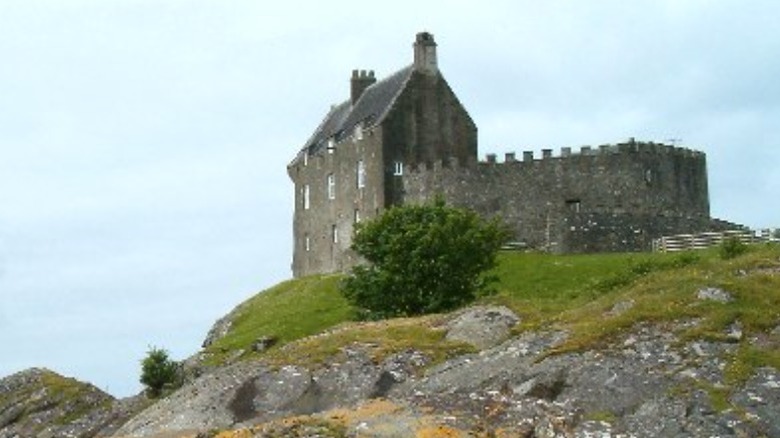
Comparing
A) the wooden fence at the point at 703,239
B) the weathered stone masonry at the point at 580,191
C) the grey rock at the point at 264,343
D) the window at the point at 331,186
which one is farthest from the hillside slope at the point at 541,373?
the window at the point at 331,186

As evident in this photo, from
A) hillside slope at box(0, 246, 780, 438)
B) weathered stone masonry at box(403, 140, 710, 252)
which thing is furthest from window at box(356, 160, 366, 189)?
hillside slope at box(0, 246, 780, 438)

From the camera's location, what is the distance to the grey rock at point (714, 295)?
33.5m

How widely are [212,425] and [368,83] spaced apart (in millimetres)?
67429

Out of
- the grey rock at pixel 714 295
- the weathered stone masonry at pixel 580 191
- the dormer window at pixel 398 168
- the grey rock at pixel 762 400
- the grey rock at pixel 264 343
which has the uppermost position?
the dormer window at pixel 398 168

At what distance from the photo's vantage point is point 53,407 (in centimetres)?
5897

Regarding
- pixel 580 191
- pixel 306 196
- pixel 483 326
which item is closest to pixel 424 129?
pixel 580 191

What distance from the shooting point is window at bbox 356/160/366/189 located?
299ft

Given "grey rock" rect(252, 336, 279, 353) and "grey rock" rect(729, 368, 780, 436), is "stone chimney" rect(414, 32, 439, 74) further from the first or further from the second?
"grey rock" rect(729, 368, 780, 436)

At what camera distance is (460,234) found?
62.3 m

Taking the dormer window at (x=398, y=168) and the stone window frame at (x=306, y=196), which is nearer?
the dormer window at (x=398, y=168)

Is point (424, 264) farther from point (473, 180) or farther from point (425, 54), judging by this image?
point (425, 54)

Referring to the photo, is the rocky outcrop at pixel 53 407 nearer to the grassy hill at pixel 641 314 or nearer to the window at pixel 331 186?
the grassy hill at pixel 641 314

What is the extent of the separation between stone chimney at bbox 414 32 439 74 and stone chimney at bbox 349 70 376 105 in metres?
8.16

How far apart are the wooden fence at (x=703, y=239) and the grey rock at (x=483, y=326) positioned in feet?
132
